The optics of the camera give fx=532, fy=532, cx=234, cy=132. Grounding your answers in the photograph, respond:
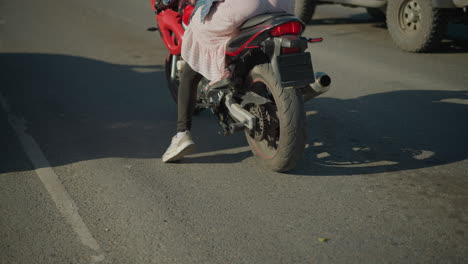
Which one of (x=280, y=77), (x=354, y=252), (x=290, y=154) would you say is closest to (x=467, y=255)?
(x=354, y=252)

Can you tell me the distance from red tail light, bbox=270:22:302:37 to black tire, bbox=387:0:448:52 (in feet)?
16.0

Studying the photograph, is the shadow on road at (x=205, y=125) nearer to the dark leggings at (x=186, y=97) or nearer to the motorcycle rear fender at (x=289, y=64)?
the dark leggings at (x=186, y=97)

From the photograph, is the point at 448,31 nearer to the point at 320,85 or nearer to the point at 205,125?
the point at 205,125

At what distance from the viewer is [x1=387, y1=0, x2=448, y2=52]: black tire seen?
8.13m

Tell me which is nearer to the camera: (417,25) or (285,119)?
(285,119)

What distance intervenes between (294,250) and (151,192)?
4.52 ft

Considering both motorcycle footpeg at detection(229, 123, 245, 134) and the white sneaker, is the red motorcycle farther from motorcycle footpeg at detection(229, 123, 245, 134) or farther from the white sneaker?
the white sneaker

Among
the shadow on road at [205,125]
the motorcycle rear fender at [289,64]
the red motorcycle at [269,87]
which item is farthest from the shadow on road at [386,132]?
the motorcycle rear fender at [289,64]

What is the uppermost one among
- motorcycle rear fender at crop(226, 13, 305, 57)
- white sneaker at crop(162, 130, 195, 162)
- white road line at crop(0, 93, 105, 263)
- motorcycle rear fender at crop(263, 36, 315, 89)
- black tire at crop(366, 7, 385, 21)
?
motorcycle rear fender at crop(226, 13, 305, 57)

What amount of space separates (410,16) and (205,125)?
4665mm

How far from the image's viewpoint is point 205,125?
5676 mm

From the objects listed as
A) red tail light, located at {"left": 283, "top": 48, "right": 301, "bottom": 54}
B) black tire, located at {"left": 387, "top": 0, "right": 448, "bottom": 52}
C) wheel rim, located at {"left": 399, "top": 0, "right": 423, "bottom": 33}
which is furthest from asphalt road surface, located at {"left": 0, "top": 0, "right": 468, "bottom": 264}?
red tail light, located at {"left": 283, "top": 48, "right": 301, "bottom": 54}

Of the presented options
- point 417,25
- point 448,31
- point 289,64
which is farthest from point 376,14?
point 289,64

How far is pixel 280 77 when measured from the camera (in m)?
3.99
